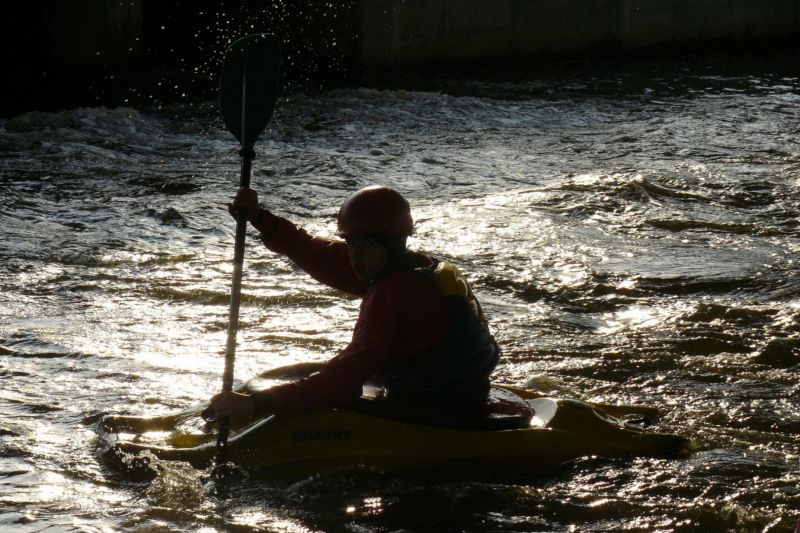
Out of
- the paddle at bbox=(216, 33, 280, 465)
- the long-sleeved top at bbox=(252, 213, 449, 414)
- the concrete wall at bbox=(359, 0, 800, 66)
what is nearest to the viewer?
the long-sleeved top at bbox=(252, 213, 449, 414)

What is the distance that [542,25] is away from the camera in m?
17.5

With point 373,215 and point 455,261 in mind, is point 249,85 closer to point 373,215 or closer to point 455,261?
point 373,215

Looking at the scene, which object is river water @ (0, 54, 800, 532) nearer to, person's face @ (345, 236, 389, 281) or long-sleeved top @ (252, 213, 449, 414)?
long-sleeved top @ (252, 213, 449, 414)

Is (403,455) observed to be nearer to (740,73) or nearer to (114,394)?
(114,394)

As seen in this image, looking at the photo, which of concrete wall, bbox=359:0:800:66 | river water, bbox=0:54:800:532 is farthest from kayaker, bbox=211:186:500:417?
concrete wall, bbox=359:0:800:66

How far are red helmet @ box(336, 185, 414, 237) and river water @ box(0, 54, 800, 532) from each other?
901 millimetres

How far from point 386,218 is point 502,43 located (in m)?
13.6

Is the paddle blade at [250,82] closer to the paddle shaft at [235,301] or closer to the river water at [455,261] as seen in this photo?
the paddle shaft at [235,301]

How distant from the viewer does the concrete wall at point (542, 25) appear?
1603cm

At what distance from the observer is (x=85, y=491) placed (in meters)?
4.07

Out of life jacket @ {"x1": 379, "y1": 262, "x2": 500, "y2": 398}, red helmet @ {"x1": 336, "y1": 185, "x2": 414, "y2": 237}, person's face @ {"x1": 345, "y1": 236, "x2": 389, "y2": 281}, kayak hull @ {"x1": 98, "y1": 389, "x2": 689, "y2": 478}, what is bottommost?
kayak hull @ {"x1": 98, "y1": 389, "x2": 689, "y2": 478}

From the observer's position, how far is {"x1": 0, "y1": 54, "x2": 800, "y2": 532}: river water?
408 cm

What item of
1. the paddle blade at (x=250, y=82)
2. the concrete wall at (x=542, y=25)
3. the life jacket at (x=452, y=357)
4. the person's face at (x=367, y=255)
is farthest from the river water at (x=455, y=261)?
the concrete wall at (x=542, y=25)

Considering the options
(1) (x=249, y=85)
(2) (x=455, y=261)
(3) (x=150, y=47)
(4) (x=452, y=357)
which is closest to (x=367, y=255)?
(4) (x=452, y=357)
